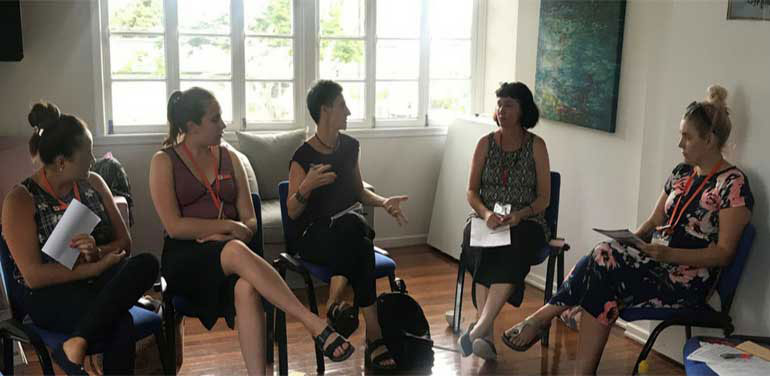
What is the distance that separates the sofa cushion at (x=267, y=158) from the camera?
521cm

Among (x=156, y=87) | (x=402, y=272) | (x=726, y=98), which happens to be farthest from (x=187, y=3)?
(x=726, y=98)

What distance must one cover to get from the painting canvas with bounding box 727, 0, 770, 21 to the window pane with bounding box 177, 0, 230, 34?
10.5 feet

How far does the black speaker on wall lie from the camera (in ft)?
14.6

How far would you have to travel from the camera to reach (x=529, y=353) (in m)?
3.97

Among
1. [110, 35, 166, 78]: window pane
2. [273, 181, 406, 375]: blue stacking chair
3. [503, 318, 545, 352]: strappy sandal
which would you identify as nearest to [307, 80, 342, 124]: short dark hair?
[273, 181, 406, 375]: blue stacking chair

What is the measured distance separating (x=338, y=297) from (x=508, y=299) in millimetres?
885

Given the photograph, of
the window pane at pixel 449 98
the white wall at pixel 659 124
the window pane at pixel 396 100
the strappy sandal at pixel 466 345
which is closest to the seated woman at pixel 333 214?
the strappy sandal at pixel 466 345

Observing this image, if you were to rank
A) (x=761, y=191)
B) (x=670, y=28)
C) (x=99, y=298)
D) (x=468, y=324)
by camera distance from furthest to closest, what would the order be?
1. (x=468, y=324)
2. (x=670, y=28)
3. (x=761, y=191)
4. (x=99, y=298)

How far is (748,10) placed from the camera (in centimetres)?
337

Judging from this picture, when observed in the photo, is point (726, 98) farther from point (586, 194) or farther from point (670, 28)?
point (586, 194)

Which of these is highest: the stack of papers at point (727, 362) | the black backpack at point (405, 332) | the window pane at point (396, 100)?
the window pane at point (396, 100)

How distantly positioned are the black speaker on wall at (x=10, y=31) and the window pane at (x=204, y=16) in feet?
3.37

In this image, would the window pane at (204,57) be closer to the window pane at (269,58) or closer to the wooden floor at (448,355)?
the window pane at (269,58)

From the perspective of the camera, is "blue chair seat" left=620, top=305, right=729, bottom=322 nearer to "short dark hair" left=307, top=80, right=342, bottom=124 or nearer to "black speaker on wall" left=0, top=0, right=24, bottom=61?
"short dark hair" left=307, top=80, right=342, bottom=124
